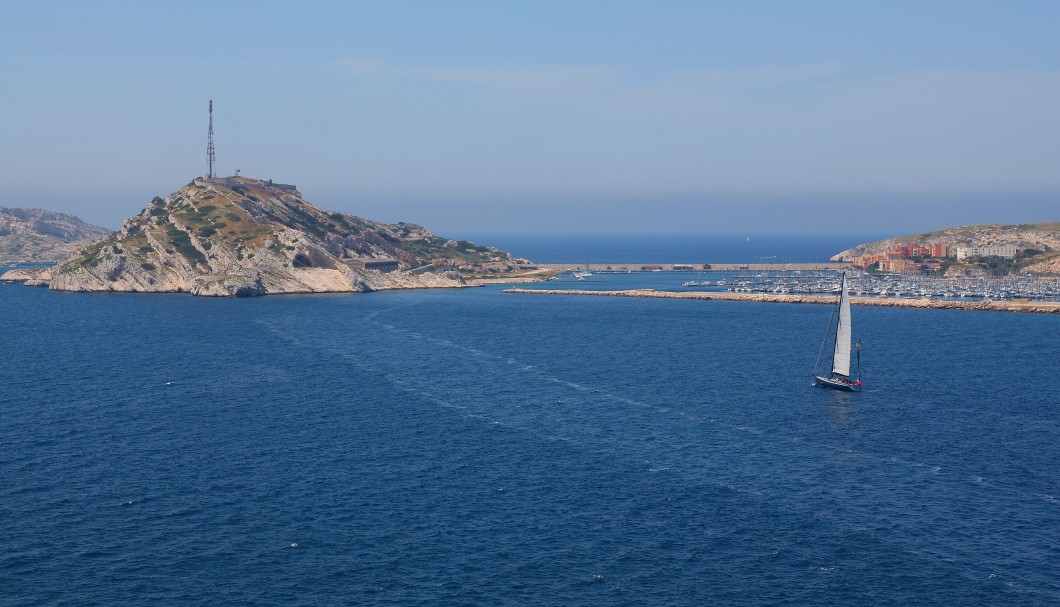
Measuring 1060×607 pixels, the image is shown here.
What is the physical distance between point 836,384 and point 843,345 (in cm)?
679

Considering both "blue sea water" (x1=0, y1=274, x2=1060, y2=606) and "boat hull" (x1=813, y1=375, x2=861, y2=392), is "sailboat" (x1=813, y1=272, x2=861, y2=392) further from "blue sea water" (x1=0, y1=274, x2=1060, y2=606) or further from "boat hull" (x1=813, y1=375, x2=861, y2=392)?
"blue sea water" (x1=0, y1=274, x2=1060, y2=606)

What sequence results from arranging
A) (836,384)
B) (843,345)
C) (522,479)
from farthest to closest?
(843,345) → (836,384) → (522,479)

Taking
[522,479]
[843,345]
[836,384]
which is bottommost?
[522,479]

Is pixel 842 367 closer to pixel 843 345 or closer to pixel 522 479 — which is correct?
pixel 843 345

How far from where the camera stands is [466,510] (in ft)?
200

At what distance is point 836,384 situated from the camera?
101m

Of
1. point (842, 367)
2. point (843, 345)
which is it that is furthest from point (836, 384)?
point (843, 345)

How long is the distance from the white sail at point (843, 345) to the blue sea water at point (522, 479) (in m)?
3.68

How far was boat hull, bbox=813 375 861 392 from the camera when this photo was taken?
99.9 meters

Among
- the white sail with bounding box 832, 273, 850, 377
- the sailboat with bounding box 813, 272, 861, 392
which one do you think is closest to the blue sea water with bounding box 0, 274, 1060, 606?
the sailboat with bounding box 813, 272, 861, 392

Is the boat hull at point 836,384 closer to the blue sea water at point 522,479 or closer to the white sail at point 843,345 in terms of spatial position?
the white sail at point 843,345

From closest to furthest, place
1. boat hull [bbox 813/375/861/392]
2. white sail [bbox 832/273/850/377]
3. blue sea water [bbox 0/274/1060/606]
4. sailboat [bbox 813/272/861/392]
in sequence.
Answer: blue sea water [bbox 0/274/1060/606]
boat hull [bbox 813/375/861/392]
sailboat [bbox 813/272/861/392]
white sail [bbox 832/273/850/377]

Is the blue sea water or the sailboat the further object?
the sailboat

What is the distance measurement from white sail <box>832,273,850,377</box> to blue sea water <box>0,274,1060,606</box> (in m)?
3.68
